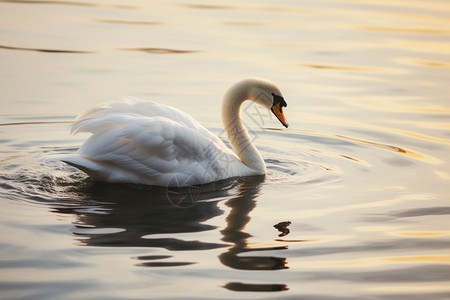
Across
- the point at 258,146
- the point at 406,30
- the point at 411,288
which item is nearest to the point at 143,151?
the point at 258,146

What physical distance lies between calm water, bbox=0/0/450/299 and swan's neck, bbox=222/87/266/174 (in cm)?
33

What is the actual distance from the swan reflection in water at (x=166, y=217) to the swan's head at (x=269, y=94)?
36.5 inches

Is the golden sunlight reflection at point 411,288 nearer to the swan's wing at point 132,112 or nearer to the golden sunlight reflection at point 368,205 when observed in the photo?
the golden sunlight reflection at point 368,205

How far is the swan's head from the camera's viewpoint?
10.1 meters

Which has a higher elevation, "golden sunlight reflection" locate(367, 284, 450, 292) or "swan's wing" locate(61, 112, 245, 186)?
"swan's wing" locate(61, 112, 245, 186)

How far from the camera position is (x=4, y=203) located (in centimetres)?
834

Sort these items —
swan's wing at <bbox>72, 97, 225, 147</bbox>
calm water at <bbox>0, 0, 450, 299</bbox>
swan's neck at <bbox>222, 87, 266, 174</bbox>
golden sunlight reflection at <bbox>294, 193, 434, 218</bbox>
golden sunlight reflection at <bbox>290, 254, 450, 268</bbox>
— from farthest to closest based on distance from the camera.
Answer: swan's neck at <bbox>222, 87, 266, 174</bbox>
swan's wing at <bbox>72, 97, 225, 147</bbox>
golden sunlight reflection at <bbox>294, 193, 434, 218</bbox>
golden sunlight reflection at <bbox>290, 254, 450, 268</bbox>
calm water at <bbox>0, 0, 450, 299</bbox>

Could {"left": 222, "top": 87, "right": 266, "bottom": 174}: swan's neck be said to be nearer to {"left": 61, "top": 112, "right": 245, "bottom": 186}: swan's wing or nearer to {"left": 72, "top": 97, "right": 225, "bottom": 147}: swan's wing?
{"left": 72, "top": 97, "right": 225, "bottom": 147}: swan's wing

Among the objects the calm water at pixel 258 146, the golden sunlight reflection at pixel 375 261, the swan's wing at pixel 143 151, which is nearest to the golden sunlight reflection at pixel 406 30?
the calm water at pixel 258 146

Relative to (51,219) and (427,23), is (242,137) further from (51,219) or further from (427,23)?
(427,23)

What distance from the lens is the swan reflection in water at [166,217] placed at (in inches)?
280

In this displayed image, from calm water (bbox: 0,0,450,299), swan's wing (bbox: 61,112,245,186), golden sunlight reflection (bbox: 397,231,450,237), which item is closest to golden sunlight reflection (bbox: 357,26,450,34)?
calm water (bbox: 0,0,450,299)

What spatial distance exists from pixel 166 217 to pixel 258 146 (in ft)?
11.4

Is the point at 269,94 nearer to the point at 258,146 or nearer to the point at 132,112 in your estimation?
the point at 258,146
